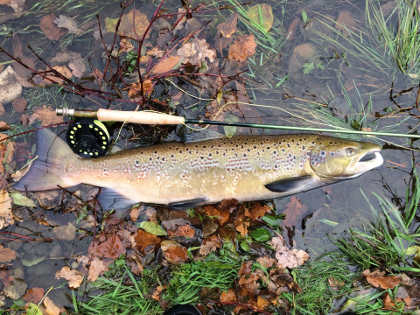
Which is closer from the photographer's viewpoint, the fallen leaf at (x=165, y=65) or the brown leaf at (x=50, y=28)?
the fallen leaf at (x=165, y=65)

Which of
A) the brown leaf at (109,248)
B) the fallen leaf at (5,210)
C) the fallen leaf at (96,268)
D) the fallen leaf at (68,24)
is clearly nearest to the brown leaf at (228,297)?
the brown leaf at (109,248)

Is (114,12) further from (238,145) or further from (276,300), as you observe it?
(276,300)

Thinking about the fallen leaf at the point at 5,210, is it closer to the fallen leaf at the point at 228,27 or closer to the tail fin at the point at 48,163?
the tail fin at the point at 48,163

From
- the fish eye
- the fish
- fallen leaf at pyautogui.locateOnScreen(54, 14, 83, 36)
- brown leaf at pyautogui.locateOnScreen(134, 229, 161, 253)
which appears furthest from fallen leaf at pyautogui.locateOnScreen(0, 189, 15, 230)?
the fish eye

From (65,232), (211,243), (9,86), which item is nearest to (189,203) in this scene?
(211,243)

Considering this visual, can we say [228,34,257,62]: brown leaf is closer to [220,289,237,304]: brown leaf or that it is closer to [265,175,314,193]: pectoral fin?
[265,175,314,193]: pectoral fin

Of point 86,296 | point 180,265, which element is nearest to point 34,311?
point 86,296

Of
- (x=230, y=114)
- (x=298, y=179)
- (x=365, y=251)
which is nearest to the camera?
(x=298, y=179)
